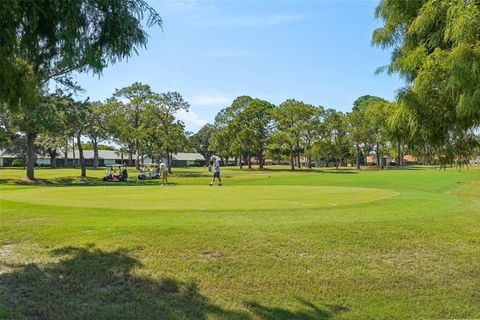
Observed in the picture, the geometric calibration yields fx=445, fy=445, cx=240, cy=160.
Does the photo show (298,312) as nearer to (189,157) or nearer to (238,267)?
(238,267)

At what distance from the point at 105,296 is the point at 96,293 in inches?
7.4

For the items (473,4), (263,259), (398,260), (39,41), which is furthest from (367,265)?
(39,41)

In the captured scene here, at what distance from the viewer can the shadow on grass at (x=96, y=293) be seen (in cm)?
602

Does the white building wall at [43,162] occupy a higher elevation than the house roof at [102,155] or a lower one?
lower

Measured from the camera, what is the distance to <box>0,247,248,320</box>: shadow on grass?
19.7 ft

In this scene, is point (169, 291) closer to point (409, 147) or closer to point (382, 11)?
point (409, 147)

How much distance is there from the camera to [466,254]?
899 centimetres

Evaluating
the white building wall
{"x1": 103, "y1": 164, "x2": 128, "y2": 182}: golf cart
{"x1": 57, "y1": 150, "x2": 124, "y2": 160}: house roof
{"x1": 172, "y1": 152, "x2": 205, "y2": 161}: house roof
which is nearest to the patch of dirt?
{"x1": 103, "y1": 164, "x2": 128, "y2": 182}: golf cart

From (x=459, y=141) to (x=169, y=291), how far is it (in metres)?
5.64

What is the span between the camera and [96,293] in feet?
21.8

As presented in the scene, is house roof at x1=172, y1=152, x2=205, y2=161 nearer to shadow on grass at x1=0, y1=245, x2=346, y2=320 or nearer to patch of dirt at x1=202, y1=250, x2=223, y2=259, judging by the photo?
patch of dirt at x1=202, y1=250, x2=223, y2=259

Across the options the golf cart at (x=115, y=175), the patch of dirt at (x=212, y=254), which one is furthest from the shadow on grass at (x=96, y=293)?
the golf cart at (x=115, y=175)

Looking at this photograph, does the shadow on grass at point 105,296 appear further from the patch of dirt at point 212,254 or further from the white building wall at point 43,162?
the white building wall at point 43,162

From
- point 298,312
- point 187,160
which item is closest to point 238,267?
point 298,312
